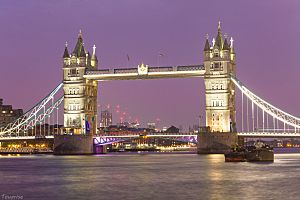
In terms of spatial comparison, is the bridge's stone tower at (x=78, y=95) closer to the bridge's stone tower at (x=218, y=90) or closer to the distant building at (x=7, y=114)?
the bridge's stone tower at (x=218, y=90)

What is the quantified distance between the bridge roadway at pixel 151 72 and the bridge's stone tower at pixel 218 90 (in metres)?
1.71

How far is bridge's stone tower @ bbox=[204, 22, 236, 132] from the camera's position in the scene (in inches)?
3944

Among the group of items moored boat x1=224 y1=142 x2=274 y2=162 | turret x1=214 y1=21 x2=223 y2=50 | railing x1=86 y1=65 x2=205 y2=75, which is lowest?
moored boat x1=224 y1=142 x2=274 y2=162

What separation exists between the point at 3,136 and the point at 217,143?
39.4m

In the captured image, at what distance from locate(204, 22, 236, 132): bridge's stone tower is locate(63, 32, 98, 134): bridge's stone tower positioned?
20.3 m

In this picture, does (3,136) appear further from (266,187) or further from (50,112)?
(266,187)

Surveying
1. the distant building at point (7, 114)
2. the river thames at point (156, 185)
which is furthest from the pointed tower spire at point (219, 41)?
the distant building at point (7, 114)

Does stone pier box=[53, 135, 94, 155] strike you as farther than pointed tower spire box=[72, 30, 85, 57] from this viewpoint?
No

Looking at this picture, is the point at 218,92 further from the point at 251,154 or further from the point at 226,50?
the point at 251,154

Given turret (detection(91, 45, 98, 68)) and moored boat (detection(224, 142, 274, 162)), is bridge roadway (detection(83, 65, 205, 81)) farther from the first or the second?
moored boat (detection(224, 142, 274, 162))

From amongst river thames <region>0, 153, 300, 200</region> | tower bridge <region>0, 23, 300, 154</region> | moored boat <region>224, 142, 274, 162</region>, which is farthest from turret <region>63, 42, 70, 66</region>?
river thames <region>0, 153, 300, 200</region>

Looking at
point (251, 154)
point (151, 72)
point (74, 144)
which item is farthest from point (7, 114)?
point (251, 154)

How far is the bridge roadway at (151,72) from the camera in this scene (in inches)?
3922

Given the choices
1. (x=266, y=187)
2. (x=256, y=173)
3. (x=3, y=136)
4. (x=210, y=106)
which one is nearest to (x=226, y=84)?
(x=210, y=106)
